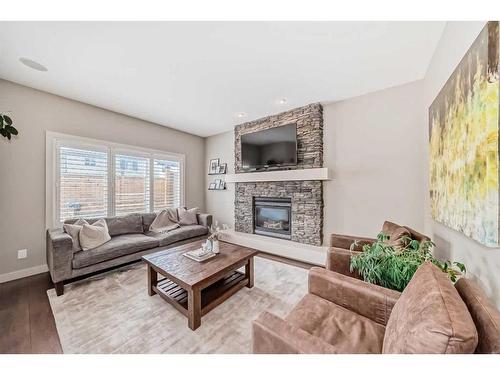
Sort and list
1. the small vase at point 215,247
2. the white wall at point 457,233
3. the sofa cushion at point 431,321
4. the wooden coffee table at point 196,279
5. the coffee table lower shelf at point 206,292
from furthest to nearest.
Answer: the small vase at point 215,247
the coffee table lower shelf at point 206,292
the wooden coffee table at point 196,279
the white wall at point 457,233
the sofa cushion at point 431,321

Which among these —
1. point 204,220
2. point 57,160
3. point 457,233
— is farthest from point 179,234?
point 457,233

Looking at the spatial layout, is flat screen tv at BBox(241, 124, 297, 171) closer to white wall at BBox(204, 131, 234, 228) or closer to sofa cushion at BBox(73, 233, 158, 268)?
white wall at BBox(204, 131, 234, 228)


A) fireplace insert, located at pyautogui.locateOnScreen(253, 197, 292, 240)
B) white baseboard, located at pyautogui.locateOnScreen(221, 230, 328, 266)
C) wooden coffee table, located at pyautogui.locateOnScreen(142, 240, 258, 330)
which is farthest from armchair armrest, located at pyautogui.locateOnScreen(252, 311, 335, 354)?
fireplace insert, located at pyautogui.locateOnScreen(253, 197, 292, 240)

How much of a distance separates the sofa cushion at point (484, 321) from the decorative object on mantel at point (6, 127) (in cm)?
430

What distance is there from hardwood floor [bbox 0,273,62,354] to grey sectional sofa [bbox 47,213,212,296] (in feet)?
0.83

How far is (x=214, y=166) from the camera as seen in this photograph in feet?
16.5

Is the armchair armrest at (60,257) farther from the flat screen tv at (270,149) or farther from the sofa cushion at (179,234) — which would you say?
the flat screen tv at (270,149)

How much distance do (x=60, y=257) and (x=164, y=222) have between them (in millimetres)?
1618

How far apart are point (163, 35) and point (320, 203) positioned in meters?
2.94

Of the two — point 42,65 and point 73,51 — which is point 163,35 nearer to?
point 73,51

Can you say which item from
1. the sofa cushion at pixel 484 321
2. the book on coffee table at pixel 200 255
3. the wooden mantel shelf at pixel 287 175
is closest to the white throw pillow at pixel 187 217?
the wooden mantel shelf at pixel 287 175

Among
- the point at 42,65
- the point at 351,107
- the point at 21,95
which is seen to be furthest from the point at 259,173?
the point at 21,95

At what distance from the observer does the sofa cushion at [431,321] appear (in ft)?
1.96

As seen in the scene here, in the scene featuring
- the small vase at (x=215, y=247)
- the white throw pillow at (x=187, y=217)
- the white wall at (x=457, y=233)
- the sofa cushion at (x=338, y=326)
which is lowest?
the sofa cushion at (x=338, y=326)
